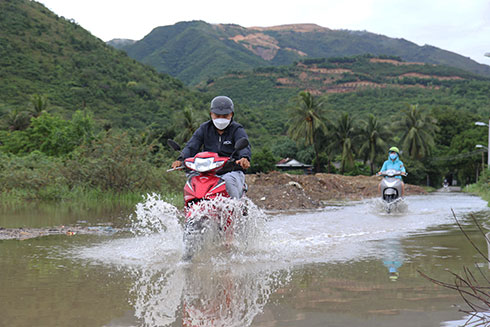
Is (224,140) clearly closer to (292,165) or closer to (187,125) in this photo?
(187,125)

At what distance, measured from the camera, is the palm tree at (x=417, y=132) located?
71125 mm

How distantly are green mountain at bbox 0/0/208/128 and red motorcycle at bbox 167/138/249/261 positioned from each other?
52359 mm

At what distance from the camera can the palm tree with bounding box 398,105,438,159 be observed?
7112 centimetres

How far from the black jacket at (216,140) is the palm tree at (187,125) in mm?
46765

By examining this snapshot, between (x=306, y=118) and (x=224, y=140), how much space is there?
59448 millimetres

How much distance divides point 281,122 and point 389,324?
94078mm

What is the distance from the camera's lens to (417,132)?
235 ft

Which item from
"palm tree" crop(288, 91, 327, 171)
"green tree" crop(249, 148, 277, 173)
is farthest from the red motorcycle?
"palm tree" crop(288, 91, 327, 171)

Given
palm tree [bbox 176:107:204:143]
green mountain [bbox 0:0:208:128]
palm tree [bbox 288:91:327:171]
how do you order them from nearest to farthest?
palm tree [bbox 176:107:204:143] → green mountain [bbox 0:0:208:128] → palm tree [bbox 288:91:327:171]

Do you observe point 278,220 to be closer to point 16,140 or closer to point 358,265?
point 358,265

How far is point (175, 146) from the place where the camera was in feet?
21.4

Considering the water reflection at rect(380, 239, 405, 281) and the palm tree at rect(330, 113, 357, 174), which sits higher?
the water reflection at rect(380, 239, 405, 281)

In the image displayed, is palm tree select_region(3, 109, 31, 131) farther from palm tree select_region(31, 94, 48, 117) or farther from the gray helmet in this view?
the gray helmet

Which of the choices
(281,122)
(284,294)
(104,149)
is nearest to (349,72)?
(281,122)
